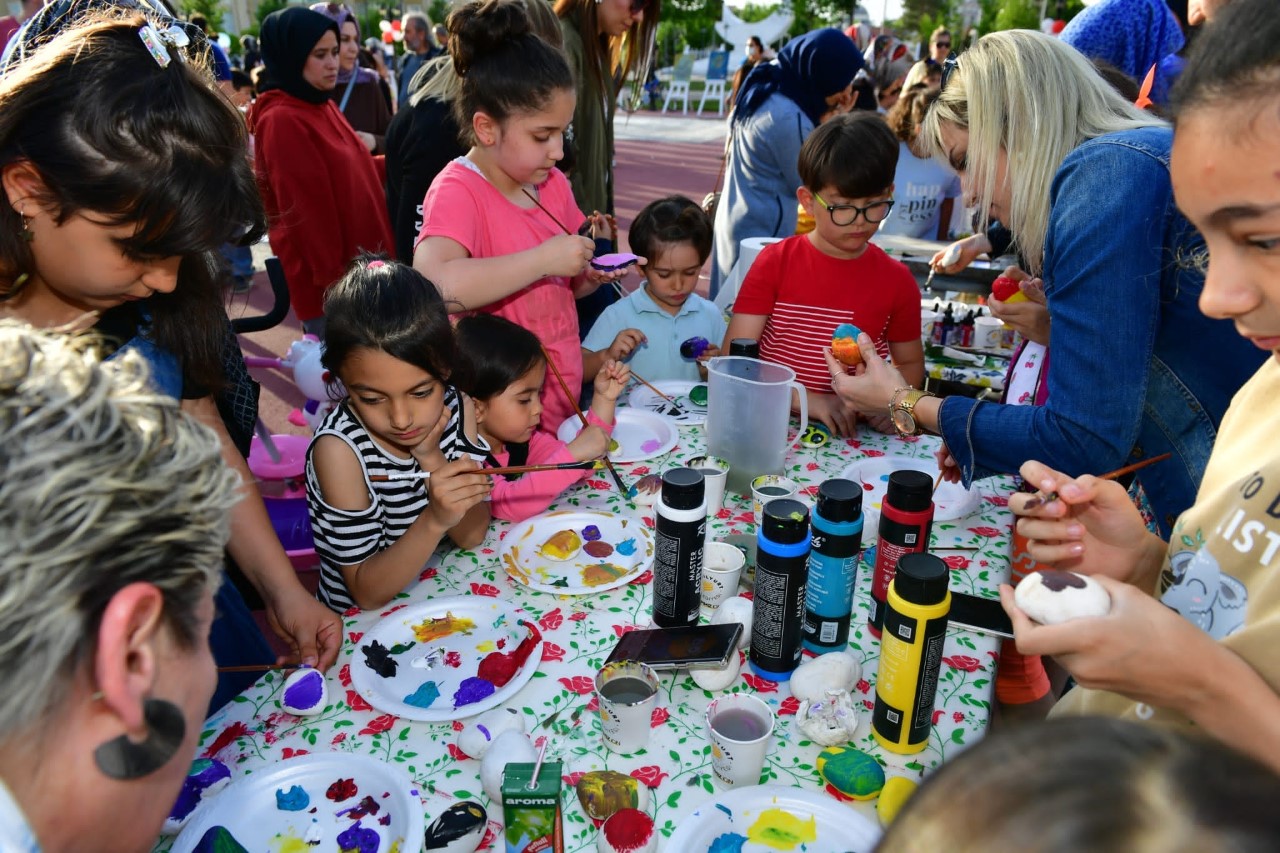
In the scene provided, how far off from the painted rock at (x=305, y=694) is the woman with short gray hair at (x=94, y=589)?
53 cm

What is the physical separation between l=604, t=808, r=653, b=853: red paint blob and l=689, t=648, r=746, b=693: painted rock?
12.4 inches

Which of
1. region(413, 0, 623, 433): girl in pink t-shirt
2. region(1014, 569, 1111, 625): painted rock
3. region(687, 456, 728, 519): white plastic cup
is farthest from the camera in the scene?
region(413, 0, 623, 433): girl in pink t-shirt

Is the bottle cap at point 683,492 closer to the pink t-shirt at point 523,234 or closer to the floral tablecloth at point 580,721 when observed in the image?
the floral tablecloth at point 580,721

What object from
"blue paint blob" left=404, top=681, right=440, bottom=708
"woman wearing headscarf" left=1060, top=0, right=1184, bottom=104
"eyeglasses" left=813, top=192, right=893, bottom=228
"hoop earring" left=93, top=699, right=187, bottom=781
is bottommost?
"blue paint blob" left=404, top=681, right=440, bottom=708

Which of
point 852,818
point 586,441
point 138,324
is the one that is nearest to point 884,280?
point 586,441

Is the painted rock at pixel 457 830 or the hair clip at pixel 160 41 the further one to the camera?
the hair clip at pixel 160 41

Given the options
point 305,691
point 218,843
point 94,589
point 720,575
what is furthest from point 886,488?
point 94,589

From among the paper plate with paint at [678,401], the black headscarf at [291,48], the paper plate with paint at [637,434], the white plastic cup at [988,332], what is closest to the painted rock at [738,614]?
the paper plate with paint at [637,434]

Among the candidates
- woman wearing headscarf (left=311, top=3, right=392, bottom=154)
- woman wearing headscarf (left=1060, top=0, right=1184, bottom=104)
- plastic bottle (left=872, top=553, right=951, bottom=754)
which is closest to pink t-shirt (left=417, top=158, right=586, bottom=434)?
plastic bottle (left=872, top=553, right=951, bottom=754)

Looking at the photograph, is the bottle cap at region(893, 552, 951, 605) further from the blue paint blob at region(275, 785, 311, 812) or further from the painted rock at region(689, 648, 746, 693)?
the blue paint blob at region(275, 785, 311, 812)

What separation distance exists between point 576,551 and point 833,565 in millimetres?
648

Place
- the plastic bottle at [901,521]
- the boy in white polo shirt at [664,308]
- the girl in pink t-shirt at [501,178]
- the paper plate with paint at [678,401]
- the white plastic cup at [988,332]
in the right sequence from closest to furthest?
1. the plastic bottle at [901,521]
2. the girl in pink t-shirt at [501,178]
3. the paper plate with paint at [678,401]
4. the boy in white polo shirt at [664,308]
5. the white plastic cup at [988,332]

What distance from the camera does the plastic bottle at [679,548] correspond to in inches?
52.6

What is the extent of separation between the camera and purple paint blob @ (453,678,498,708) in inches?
52.3
